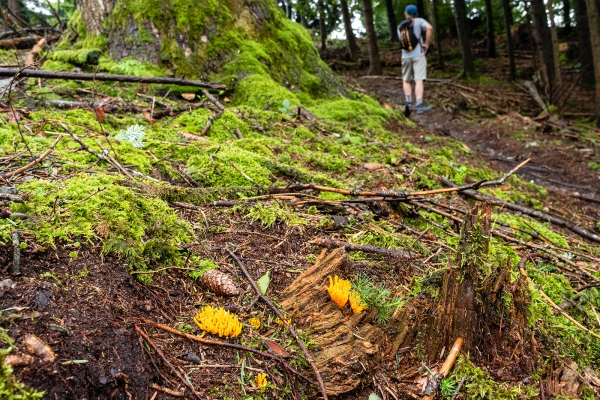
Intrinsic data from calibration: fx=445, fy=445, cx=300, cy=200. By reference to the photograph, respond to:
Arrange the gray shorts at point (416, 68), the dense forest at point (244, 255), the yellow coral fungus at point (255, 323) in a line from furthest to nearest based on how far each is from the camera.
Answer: the gray shorts at point (416, 68)
the yellow coral fungus at point (255, 323)
the dense forest at point (244, 255)

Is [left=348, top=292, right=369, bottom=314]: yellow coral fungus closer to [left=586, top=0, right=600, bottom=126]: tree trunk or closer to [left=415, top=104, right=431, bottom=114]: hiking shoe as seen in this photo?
[left=415, top=104, right=431, bottom=114]: hiking shoe

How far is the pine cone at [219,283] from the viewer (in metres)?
2.54

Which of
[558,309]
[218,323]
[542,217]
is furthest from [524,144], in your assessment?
[218,323]

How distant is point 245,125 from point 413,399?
13.1 feet

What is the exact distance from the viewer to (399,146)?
21.4 feet

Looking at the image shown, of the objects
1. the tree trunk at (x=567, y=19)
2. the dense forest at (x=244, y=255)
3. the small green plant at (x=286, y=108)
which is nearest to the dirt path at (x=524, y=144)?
the dense forest at (x=244, y=255)

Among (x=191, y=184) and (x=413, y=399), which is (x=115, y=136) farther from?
(x=413, y=399)

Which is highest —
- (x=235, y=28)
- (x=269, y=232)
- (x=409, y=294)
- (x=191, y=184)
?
(x=235, y=28)

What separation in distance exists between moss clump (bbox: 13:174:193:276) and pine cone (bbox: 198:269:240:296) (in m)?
0.20

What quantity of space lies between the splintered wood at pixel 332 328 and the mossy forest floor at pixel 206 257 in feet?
0.20

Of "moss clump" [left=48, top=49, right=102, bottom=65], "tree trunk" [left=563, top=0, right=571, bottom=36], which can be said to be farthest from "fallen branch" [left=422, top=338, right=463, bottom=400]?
"tree trunk" [left=563, top=0, right=571, bottom=36]

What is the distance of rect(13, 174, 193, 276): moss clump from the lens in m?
2.41

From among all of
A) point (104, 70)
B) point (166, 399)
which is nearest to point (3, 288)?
point (166, 399)

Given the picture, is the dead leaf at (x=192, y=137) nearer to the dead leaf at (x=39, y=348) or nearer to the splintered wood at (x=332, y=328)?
the splintered wood at (x=332, y=328)
